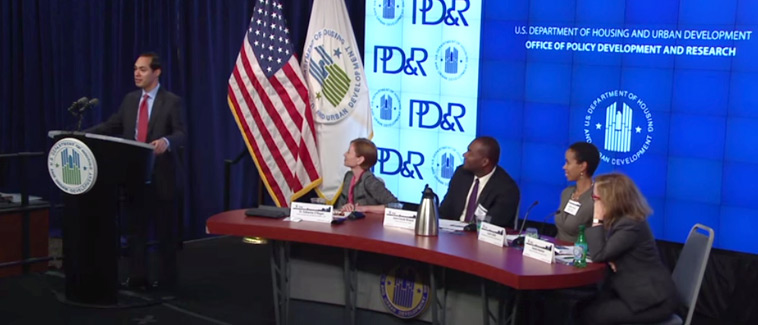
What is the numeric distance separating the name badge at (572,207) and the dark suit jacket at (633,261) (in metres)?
0.42

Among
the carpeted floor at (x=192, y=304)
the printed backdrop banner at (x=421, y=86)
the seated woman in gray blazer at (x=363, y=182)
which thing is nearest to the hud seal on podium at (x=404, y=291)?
the carpeted floor at (x=192, y=304)

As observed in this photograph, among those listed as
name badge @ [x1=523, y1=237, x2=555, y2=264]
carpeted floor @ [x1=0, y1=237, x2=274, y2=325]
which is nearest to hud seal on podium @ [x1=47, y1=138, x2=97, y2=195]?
carpeted floor @ [x1=0, y1=237, x2=274, y2=325]

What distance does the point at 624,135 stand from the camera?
5.62 m

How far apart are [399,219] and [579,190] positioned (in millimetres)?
887

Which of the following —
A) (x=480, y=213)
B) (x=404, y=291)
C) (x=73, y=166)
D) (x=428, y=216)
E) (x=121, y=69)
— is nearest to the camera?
(x=428, y=216)

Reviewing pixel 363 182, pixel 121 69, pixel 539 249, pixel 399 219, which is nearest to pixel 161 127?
pixel 363 182

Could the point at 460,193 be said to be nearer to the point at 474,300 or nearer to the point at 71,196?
the point at 474,300

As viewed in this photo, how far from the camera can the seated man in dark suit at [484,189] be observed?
15.8 feet

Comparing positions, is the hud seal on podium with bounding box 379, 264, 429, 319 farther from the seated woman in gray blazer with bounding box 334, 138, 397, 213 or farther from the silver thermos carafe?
the seated woman in gray blazer with bounding box 334, 138, 397, 213

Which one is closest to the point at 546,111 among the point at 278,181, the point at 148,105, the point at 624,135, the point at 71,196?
the point at 624,135

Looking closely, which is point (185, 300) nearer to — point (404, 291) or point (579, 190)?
point (404, 291)

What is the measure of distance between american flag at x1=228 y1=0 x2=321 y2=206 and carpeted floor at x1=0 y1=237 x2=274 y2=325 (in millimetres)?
625

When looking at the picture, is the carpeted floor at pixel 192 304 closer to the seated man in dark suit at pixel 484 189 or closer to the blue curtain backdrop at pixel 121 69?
the seated man in dark suit at pixel 484 189

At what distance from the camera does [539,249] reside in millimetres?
3955
